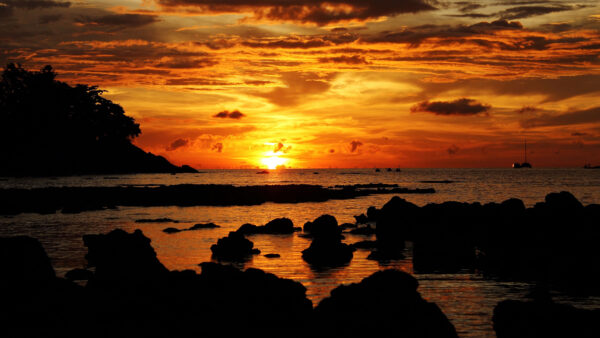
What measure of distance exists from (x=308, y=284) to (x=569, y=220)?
2169 centimetres

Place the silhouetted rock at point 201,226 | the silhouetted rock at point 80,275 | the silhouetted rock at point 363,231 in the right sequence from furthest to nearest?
the silhouetted rock at point 201,226, the silhouetted rock at point 363,231, the silhouetted rock at point 80,275

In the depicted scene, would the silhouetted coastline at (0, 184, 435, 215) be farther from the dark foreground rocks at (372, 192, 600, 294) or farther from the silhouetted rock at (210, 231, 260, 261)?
the dark foreground rocks at (372, 192, 600, 294)

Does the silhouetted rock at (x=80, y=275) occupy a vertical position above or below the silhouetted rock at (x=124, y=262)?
below

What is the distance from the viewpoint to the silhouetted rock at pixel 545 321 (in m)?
14.8

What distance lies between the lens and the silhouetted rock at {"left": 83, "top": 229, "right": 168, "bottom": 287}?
19234 mm

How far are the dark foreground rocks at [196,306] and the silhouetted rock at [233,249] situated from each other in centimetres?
1343

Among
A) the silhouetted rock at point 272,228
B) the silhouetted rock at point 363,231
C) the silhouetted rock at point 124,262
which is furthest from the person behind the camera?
the silhouetted rock at point 363,231

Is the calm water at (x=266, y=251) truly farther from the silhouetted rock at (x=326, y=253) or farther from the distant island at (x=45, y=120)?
the distant island at (x=45, y=120)

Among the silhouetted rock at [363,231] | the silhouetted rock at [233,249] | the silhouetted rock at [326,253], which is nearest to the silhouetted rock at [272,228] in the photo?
the silhouetted rock at [363,231]

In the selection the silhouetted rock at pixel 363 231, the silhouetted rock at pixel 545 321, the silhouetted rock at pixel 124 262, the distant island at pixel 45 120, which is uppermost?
the distant island at pixel 45 120

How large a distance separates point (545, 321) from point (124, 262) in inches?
560

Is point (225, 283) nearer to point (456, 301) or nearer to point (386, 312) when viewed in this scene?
point (386, 312)

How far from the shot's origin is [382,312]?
611 inches

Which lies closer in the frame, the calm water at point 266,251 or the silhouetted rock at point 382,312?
the silhouetted rock at point 382,312
